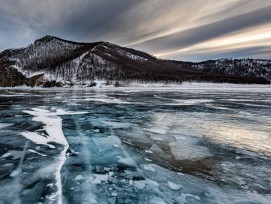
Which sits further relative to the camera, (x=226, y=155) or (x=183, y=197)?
(x=226, y=155)

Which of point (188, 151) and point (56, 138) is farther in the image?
point (56, 138)

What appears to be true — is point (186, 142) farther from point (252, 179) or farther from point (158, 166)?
point (252, 179)

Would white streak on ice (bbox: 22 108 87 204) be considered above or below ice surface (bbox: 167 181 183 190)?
below

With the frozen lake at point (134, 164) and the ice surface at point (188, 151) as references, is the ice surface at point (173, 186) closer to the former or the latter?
the frozen lake at point (134, 164)

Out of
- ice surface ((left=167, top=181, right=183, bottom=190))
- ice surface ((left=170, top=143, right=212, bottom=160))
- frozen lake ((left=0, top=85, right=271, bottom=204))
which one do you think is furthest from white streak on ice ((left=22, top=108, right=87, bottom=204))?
ice surface ((left=170, top=143, right=212, bottom=160))

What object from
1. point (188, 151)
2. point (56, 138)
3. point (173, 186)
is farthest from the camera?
point (56, 138)

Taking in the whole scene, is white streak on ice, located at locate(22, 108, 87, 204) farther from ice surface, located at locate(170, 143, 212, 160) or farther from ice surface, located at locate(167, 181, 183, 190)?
ice surface, located at locate(170, 143, 212, 160)

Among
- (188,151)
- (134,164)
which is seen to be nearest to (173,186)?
(134,164)

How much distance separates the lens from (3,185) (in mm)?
5266

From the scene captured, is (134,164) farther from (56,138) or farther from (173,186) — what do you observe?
(56,138)

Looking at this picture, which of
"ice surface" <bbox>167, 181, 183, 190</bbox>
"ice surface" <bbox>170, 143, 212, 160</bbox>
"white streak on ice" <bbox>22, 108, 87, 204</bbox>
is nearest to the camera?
"white streak on ice" <bbox>22, 108, 87, 204</bbox>

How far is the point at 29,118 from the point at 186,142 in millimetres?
8609

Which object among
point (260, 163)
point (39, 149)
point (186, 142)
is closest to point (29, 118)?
point (39, 149)

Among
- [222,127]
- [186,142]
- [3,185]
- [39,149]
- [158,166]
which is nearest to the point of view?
[3,185]
